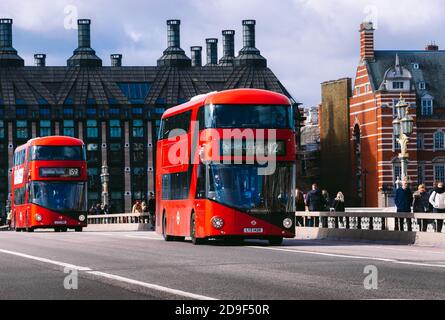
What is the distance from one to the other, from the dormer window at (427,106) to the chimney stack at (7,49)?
145ft

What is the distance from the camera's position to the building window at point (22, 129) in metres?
129

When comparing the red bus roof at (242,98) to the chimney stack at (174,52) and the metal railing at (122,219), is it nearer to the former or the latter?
the metal railing at (122,219)

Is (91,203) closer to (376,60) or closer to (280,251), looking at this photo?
(376,60)

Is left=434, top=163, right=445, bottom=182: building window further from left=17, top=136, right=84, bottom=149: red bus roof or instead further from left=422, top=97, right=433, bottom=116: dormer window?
left=17, top=136, right=84, bottom=149: red bus roof

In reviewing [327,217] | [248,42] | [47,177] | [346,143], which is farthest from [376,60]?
[327,217]

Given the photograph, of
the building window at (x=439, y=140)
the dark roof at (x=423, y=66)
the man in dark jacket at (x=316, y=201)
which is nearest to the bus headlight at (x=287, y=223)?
A: the man in dark jacket at (x=316, y=201)

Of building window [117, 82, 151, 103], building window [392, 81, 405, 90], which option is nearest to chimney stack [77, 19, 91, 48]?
building window [117, 82, 151, 103]

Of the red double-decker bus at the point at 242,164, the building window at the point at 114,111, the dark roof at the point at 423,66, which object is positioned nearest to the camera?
the red double-decker bus at the point at 242,164

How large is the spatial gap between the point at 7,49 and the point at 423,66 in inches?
1774

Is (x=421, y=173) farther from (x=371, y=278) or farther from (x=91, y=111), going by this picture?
(x=371, y=278)

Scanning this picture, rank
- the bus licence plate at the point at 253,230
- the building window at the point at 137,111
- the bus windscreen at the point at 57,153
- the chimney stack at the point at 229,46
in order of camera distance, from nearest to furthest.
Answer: the bus licence plate at the point at 253,230 → the bus windscreen at the point at 57,153 → the building window at the point at 137,111 → the chimney stack at the point at 229,46

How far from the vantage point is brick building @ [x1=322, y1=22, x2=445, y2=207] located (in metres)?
109

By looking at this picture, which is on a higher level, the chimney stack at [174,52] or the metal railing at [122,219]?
the chimney stack at [174,52]

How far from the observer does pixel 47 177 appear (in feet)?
162
